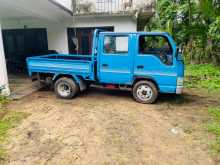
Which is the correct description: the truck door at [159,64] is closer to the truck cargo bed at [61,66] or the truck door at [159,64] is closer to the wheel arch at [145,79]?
the wheel arch at [145,79]

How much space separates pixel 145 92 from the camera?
673 centimetres

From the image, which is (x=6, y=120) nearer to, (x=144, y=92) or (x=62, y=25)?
(x=144, y=92)

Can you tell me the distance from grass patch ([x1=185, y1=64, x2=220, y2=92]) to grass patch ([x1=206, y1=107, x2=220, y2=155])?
7.50 feet

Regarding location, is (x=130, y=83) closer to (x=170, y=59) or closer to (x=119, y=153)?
(x=170, y=59)

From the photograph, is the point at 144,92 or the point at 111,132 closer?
the point at 111,132

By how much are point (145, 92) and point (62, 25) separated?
22.1ft

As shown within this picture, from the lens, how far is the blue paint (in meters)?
6.31

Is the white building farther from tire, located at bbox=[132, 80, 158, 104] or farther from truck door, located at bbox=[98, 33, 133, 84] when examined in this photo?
tire, located at bbox=[132, 80, 158, 104]

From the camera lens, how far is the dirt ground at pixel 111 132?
3.98 metres

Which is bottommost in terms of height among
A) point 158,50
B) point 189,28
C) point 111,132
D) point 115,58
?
point 111,132

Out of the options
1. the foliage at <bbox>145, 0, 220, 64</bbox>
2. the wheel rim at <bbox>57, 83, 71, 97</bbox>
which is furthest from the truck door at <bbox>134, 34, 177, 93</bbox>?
the foliage at <bbox>145, 0, 220, 64</bbox>

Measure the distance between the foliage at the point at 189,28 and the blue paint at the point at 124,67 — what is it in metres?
5.01

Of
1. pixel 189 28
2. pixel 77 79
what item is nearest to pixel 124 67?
pixel 77 79

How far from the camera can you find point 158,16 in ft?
39.7
